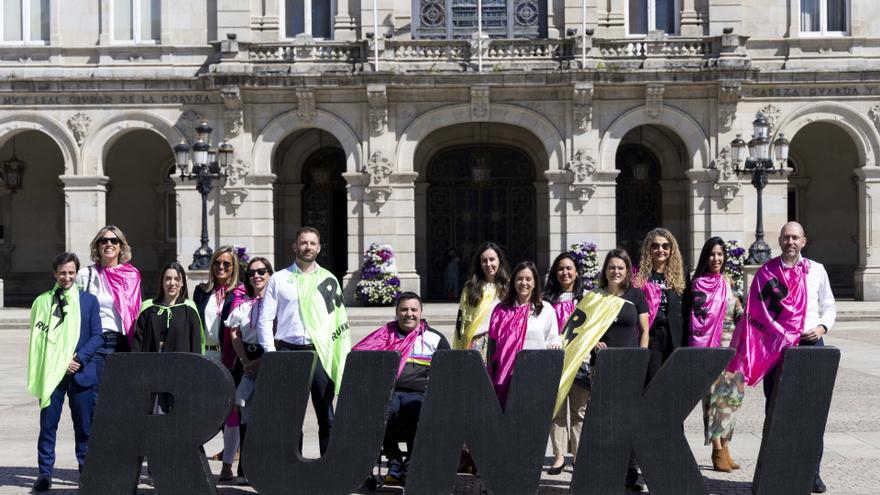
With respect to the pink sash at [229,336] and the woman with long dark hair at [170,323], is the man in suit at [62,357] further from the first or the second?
the pink sash at [229,336]

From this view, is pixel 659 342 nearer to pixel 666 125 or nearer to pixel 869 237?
pixel 666 125

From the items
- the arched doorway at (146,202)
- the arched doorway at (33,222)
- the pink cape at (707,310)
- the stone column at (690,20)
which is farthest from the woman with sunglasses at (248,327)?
the arched doorway at (33,222)

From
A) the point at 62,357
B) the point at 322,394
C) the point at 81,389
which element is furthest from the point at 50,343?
the point at 322,394

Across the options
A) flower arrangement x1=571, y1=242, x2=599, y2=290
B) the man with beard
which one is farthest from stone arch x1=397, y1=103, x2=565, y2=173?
the man with beard

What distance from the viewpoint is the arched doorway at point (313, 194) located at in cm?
3231

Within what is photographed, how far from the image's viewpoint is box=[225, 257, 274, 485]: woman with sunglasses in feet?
32.6

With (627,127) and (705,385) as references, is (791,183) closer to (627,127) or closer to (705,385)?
(627,127)

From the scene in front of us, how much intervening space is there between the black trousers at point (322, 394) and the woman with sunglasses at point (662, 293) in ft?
8.64

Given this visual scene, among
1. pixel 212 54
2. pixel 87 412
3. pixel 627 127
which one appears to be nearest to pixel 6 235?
pixel 212 54

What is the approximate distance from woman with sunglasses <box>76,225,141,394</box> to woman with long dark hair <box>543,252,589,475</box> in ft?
11.4

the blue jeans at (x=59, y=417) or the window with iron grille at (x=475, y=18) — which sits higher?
the window with iron grille at (x=475, y=18)

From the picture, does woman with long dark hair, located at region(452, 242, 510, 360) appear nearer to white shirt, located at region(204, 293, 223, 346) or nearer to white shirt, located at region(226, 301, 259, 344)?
white shirt, located at region(226, 301, 259, 344)

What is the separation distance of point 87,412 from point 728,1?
2316 centimetres

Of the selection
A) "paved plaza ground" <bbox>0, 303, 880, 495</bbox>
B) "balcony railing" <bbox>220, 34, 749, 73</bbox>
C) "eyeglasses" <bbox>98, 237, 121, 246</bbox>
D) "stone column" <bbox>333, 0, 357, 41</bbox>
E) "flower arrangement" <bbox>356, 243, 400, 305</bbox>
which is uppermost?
"stone column" <bbox>333, 0, 357, 41</bbox>
